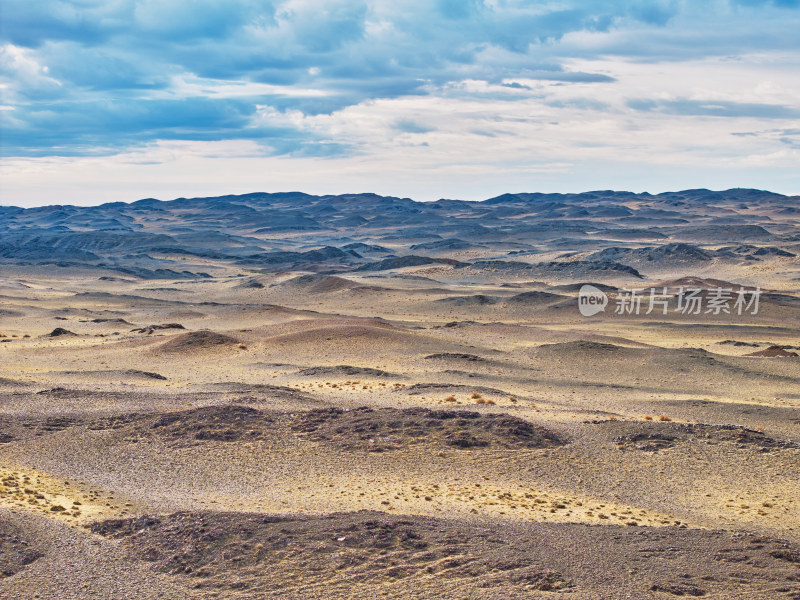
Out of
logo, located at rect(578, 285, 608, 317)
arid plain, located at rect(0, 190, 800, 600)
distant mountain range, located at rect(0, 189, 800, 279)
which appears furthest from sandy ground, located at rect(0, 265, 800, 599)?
distant mountain range, located at rect(0, 189, 800, 279)

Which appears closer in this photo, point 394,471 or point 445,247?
point 394,471

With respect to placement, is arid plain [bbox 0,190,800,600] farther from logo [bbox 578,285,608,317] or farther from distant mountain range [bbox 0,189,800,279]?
distant mountain range [bbox 0,189,800,279]

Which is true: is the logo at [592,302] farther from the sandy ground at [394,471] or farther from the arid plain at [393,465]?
the sandy ground at [394,471]

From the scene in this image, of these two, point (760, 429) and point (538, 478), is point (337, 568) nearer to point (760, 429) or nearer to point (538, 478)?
point (538, 478)

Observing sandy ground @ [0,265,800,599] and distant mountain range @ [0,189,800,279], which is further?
distant mountain range @ [0,189,800,279]

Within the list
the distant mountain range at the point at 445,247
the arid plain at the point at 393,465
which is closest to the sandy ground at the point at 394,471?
the arid plain at the point at 393,465

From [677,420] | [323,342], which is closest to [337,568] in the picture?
[677,420]

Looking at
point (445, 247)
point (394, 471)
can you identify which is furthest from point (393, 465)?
point (445, 247)

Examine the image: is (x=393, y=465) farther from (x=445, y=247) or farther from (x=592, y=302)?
(x=445, y=247)
